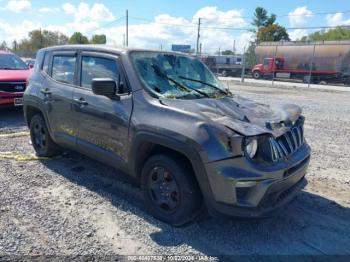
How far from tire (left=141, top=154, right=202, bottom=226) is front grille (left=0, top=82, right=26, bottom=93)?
6.08 m

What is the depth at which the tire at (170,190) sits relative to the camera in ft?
11.0

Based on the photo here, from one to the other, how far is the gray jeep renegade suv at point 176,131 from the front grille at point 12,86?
389 cm

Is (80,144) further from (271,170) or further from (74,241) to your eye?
(271,170)

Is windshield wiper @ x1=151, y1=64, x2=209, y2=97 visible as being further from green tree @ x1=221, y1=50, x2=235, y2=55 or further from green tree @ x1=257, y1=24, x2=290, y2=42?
green tree @ x1=257, y1=24, x2=290, y2=42

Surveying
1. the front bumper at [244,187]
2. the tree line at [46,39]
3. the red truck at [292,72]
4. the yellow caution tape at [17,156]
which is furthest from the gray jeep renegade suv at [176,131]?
the tree line at [46,39]

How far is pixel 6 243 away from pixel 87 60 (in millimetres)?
2396

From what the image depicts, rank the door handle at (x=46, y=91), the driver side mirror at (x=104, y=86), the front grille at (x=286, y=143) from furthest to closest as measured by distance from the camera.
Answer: the door handle at (x=46, y=91) → the driver side mirror at (x=104, y=86) → the front grille at (x=286, y=143)

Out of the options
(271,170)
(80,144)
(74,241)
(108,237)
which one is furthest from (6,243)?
(271,170)

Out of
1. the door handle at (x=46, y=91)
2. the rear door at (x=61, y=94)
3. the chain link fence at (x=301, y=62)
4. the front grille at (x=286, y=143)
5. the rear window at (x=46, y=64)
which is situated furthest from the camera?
the chain link fence at (x=301, y=62)

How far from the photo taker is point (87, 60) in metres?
4.48

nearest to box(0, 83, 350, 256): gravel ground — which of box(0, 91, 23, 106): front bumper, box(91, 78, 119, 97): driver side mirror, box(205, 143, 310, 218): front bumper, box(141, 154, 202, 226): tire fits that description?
box(141, 154, 202, 226): tire

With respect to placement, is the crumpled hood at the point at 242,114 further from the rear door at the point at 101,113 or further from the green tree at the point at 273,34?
the green tree at the point at 273,34

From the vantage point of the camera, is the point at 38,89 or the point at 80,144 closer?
the point at 80,144

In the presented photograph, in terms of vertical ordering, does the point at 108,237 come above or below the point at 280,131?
below
